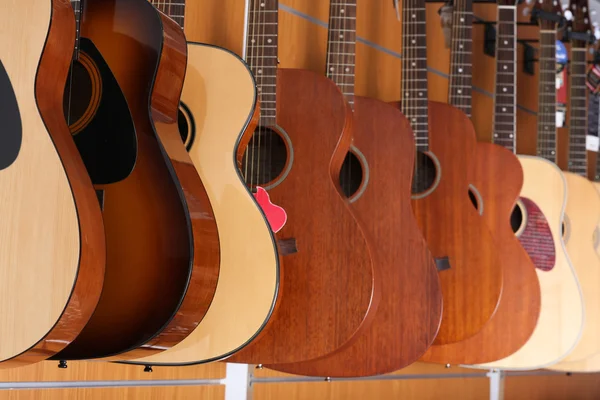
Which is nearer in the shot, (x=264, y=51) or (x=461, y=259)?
(x=264, y=51)

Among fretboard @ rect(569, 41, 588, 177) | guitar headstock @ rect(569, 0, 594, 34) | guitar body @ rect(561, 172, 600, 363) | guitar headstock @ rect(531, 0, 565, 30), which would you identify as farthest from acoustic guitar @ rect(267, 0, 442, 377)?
guitar headstock @ rect(569, 0, 594, 34)

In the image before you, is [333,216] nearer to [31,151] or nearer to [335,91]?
[335,91]

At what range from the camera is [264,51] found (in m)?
1.95

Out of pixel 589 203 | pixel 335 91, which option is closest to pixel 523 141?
pixel 589 203

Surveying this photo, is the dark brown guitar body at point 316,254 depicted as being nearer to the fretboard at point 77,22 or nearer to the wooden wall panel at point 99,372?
the wooden wall panel at point 99,372

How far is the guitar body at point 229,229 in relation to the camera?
159cm

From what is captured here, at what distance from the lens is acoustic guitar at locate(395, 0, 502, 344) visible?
2.29 metres

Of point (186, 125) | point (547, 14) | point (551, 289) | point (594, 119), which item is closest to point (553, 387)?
point (551, 289)

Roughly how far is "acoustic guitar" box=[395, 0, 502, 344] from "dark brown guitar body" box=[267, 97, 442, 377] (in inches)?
8.0

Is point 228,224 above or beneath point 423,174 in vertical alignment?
beneath

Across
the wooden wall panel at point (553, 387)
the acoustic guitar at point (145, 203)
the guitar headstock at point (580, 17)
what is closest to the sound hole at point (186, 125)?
the acoustic guitar at point (145, 203)

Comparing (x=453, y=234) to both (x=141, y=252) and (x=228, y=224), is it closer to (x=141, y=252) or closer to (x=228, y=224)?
(x=228, y=224)

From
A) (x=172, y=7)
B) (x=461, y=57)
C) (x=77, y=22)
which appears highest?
(x=461, y=57)

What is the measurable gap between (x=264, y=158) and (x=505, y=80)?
1.19 m
